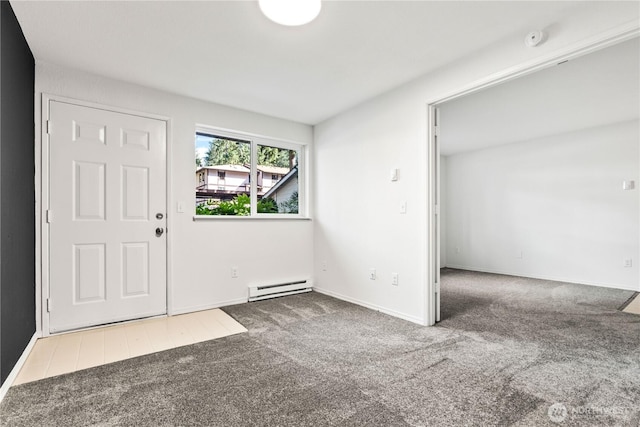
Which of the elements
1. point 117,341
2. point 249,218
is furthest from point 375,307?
point 117,341

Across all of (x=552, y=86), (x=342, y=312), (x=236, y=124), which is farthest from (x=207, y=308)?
(x=552, y=86)

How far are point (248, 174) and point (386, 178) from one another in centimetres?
175

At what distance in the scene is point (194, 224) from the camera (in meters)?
3.41

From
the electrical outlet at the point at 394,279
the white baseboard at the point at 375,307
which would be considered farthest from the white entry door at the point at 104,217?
the electrical outlet at the point at 394,279

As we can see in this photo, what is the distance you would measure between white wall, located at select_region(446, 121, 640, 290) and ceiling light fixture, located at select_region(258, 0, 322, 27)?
504 cm

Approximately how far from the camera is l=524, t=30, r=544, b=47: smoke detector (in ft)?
6.95

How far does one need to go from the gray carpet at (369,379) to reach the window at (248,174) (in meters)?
1.47

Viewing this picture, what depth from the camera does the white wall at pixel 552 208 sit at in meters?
4.52

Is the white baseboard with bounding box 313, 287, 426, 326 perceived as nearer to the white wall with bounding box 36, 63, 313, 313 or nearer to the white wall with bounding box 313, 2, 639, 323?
the white wall with bounding box 313, 2, 639, 323

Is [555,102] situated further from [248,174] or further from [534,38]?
[248,174]

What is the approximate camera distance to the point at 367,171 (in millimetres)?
3570

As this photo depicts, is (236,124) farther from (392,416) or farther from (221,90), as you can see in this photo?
(392,416)

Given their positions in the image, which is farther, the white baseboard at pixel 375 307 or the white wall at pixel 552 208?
the white wall at pixel 552 208

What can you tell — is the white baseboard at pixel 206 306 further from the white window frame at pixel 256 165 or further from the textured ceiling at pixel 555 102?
the textured ceiling at pixel 555 102
